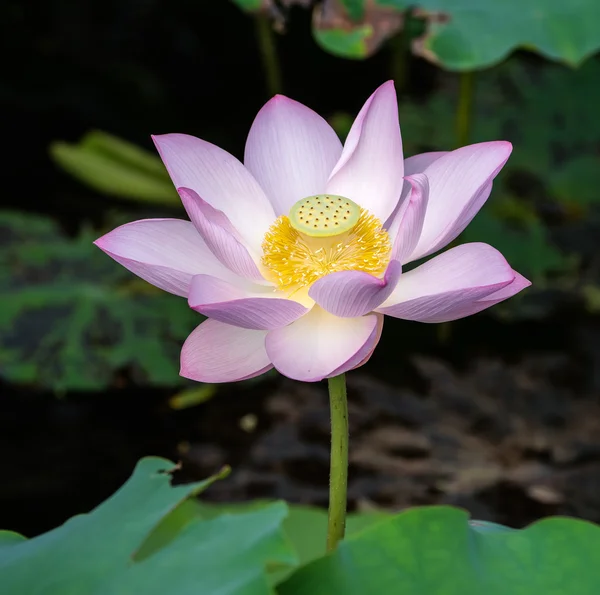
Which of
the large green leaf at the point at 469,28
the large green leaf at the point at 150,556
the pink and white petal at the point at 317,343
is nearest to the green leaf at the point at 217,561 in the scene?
the large green leaf at the point at 150,556

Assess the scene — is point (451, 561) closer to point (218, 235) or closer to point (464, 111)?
point (218, 235)

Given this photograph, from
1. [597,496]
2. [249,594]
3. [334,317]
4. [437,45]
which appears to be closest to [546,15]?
[437,45]

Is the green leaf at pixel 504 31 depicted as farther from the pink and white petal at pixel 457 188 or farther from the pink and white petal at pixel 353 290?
the pink and white petal at pixel 353 290

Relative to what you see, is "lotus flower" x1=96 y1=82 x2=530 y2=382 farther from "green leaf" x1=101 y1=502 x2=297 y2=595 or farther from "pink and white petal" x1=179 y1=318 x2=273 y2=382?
"green leaf" x1=101 y1=502 x2=297 y2=595

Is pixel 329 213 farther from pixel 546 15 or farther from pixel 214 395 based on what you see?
pixel 214 395

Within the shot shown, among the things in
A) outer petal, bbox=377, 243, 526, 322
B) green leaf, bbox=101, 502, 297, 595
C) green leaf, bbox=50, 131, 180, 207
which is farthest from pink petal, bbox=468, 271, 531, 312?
green leaf, bbox=50, 131, 180, 207

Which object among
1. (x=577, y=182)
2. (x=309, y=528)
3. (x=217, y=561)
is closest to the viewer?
(x=217, y=561)

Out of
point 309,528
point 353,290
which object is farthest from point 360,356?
point 309,528
